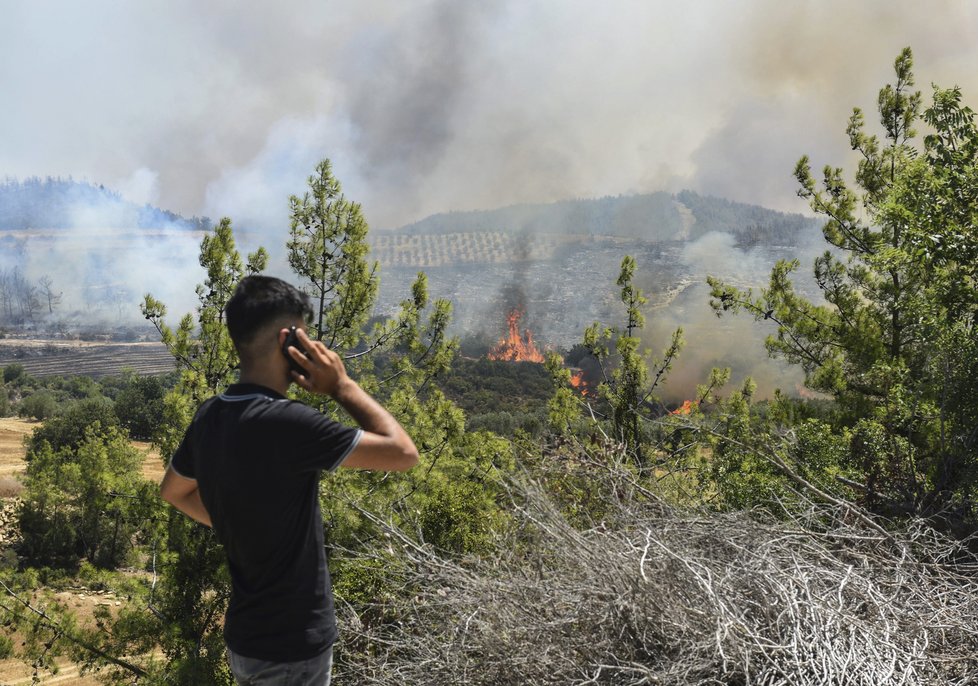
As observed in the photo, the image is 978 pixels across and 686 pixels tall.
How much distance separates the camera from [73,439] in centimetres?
3061

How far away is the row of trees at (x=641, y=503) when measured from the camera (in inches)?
118

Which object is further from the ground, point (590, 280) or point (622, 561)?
point (590, 280)

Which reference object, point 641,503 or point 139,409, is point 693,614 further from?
point 139,409

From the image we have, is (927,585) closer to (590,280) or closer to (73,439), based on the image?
(73,439)

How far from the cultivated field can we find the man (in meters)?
5.36

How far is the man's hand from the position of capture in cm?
195

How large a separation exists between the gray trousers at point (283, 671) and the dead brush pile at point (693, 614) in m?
1.23

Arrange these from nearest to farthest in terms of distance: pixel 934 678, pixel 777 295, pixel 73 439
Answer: pixel 934 678 < pixel 777 295 < pixel 73 439

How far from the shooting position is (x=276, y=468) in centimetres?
184

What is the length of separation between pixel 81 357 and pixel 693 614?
320 feet

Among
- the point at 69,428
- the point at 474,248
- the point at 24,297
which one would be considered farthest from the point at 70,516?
the point at 24,297

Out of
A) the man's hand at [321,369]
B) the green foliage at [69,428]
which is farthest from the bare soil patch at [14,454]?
the man's hand at [321,369]

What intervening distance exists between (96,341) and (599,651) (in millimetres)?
112394

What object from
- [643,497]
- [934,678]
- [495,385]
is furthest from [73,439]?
[934,678]
